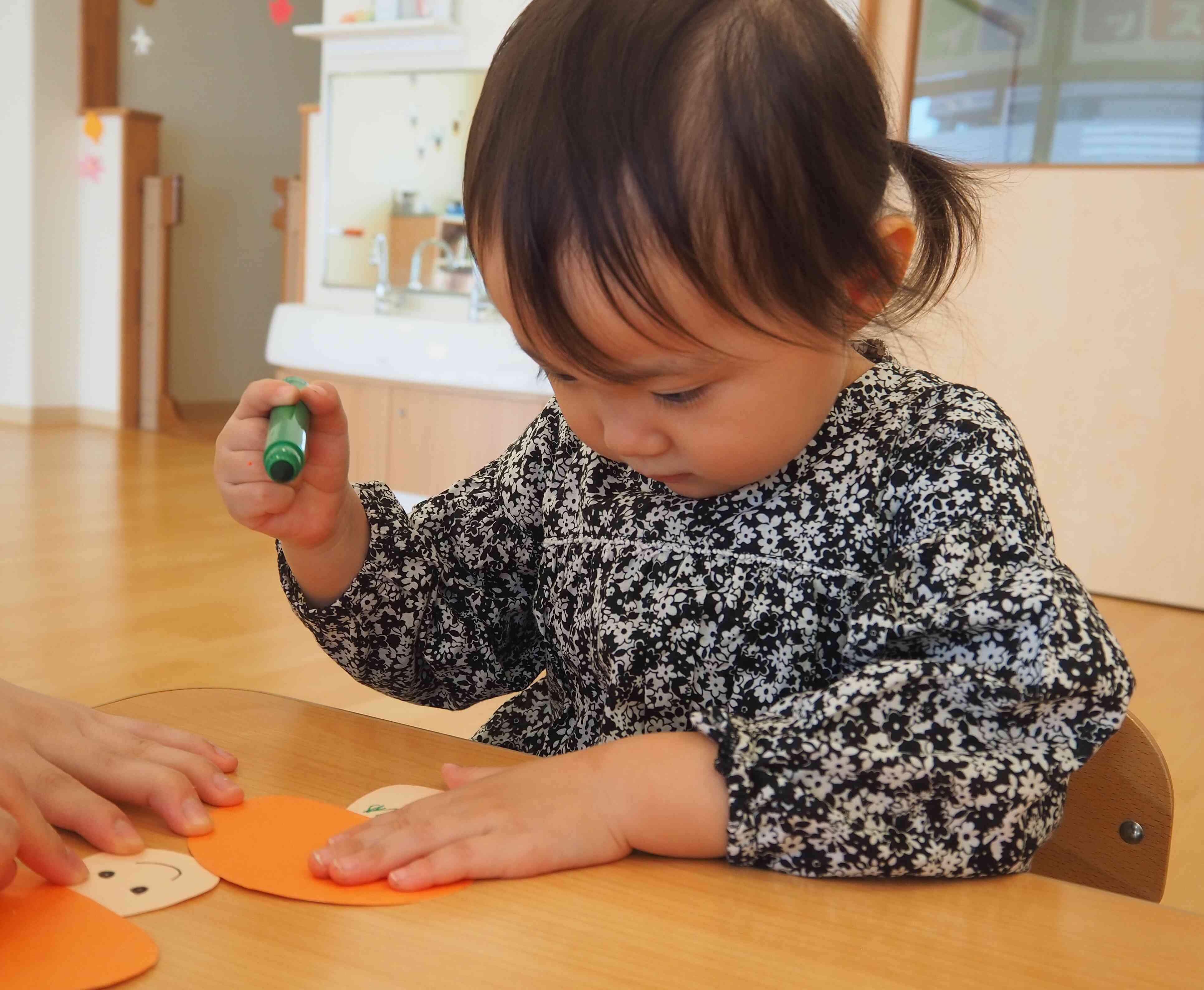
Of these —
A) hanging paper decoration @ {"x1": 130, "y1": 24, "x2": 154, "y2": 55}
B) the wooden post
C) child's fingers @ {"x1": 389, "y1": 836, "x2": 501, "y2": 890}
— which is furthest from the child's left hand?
hanging paper decoration @ {"x1": 130, "y1": 24, "x2": 154, "y2": 55}

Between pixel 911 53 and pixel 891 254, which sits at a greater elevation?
pixel 911 53

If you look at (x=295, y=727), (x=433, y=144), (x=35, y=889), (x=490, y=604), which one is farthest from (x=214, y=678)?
(x=433, y=144)

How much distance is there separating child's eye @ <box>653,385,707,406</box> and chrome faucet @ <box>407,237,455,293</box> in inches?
115

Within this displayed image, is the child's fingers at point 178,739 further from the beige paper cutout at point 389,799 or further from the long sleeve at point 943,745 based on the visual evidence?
the long sleeve at point 943,745

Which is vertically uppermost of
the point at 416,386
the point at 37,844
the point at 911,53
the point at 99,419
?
the point at 911,53

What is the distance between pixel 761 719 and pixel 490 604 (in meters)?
0.30

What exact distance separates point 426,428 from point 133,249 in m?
2.20

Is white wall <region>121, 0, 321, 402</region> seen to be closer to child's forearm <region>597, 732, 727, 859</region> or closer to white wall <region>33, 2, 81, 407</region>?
white wall <region>33, 2, 81, 407</region>

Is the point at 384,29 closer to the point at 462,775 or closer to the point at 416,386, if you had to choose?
the point at 416,386

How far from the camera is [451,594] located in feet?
2.36

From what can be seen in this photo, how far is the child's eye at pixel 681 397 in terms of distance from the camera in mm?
508

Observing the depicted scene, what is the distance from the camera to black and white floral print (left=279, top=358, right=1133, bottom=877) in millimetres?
439

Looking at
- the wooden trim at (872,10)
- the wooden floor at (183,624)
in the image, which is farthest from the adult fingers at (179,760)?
the wooden trim at (872,10)

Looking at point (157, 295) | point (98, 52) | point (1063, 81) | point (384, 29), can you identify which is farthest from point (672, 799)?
point (98, 52)
